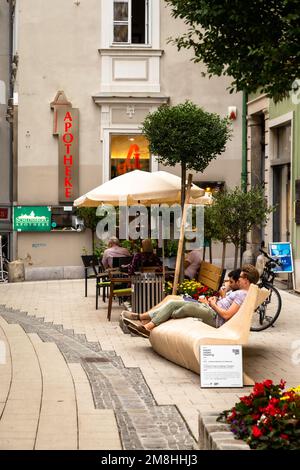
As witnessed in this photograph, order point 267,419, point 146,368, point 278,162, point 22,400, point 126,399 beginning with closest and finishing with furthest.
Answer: point 267,419, point 22,400, point 126,399, point 146,368, point 278,162

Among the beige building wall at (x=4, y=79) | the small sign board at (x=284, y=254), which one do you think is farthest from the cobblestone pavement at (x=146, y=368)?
the beige building wall at (x=4, y=79)

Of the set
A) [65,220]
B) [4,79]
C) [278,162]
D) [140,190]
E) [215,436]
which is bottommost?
[215,436]

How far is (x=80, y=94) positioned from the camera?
23.6 m

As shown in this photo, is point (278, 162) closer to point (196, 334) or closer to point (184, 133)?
point (184, 133)

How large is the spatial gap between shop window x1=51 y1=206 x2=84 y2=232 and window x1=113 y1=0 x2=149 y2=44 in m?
4.59

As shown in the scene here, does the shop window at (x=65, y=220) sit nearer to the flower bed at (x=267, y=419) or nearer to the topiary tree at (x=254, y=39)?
the topiary tree at (x=254, y=39)

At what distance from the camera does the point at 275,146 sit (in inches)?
836

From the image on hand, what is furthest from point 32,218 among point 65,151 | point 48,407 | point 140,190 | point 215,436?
point 215,436

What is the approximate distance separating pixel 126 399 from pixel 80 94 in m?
16.1

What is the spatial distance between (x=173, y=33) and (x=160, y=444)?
18.4 metres

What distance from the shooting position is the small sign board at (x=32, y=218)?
922 inches

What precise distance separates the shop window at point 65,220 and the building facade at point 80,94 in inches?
1.0

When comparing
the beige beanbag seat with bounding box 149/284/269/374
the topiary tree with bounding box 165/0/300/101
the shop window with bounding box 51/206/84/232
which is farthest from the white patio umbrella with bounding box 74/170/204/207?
the shop window with bounding box 51/206/84/232

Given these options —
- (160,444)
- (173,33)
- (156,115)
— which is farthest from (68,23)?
(160,444)
